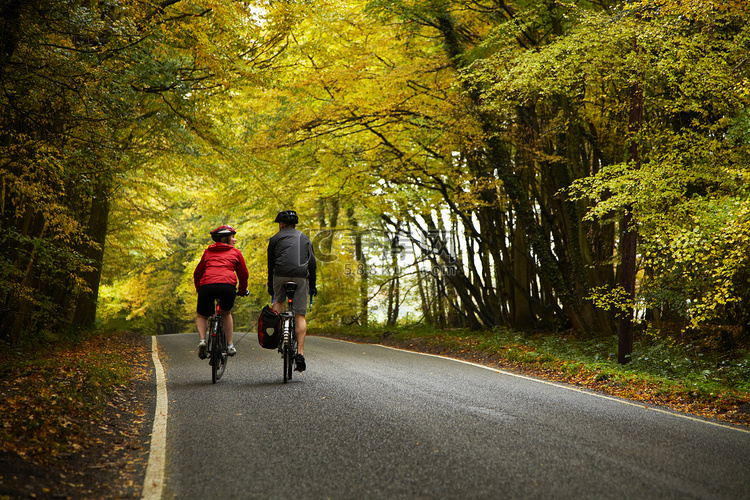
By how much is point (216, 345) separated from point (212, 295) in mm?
644

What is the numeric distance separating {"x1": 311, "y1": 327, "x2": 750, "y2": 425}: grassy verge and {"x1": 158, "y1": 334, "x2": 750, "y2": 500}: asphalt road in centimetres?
107

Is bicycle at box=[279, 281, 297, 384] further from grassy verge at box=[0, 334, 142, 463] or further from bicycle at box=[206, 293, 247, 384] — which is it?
grassy verge at box=[0, 334, 142, 463]

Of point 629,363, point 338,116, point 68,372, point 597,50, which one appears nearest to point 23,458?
point 68,372

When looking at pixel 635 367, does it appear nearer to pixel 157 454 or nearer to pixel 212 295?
pixel 212 295

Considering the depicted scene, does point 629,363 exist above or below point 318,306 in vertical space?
below

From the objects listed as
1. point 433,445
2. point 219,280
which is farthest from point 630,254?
point 219,280

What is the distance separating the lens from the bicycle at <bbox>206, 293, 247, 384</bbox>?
687cm

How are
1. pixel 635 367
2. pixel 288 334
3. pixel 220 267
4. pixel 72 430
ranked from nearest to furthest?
pixel 72 430
pixel 288 334
pixel 220 267
pixel 635 367

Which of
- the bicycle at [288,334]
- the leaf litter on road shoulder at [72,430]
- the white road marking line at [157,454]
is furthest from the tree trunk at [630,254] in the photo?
the leaf litter on road shoulder at [72,430]

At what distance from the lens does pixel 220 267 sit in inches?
276

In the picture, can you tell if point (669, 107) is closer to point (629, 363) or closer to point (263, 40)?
point (629, 363)

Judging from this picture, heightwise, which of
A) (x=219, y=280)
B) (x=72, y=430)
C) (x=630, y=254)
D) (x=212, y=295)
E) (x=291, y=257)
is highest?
(x=630, y=254)

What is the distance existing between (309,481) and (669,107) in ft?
25.9

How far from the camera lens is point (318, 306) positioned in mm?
22953
